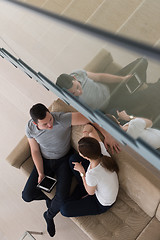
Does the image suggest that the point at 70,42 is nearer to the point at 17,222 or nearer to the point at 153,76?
the point at 153,76

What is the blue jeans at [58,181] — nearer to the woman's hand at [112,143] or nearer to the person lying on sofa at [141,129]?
the woman's hand at [112,143]

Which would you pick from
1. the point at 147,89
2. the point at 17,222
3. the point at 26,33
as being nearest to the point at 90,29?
the point at 147,89

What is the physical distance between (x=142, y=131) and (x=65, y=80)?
0.78 m

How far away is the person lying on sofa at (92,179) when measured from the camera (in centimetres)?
237

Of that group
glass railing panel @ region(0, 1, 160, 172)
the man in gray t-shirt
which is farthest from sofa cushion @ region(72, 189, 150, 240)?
glass railing panel @ region(0, 1, 160, 172)

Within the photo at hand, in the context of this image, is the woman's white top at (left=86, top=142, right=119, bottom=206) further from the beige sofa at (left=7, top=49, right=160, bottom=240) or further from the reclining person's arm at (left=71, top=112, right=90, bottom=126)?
the reclining person's arm at (left=71, top=112, right=90, bottom=126)

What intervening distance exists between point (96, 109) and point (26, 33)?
829 mm

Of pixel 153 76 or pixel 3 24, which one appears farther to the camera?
pixel 3 24

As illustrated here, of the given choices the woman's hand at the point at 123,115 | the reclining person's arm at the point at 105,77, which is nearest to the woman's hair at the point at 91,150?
the woman's hand at the point at 123,115

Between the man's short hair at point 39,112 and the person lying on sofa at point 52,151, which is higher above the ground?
the man's short hair at point 39,112

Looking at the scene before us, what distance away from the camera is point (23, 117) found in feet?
12.7

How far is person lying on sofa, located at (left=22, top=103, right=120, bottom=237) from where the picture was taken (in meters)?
2.75

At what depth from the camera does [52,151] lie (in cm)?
292

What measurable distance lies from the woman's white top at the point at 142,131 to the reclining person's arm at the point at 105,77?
281 millimetres
